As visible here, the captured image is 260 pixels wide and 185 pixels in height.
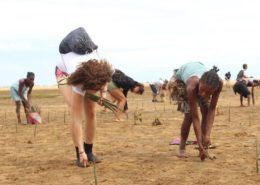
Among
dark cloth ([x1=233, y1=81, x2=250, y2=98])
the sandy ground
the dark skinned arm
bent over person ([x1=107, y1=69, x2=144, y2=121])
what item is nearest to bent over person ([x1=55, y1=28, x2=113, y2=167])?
the sandy ground

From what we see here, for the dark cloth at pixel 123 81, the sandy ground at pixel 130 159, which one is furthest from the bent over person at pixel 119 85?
the sandy ground at pixel 130 159

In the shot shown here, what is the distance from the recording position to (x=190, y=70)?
5723mm

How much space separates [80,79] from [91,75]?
5.3 inches

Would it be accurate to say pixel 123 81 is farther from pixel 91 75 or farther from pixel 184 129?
pixel 91 75

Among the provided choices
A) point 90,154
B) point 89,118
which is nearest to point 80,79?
point 89,118

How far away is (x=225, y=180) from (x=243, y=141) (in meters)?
2.67

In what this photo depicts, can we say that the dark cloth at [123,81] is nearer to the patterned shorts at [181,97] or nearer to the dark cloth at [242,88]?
the patterned shorts at [181,97]

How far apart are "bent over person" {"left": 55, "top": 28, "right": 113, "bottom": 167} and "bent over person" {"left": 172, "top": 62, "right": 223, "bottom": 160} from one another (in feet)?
3.18

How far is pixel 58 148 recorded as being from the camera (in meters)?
6.96

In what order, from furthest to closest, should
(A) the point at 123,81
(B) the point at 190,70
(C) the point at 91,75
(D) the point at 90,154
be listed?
(A) the point at 123,81 < (B) the point at 190,70 < (D) the point at 90,154 < (C) the point at 91,75

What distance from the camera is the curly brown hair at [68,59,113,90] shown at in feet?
16.9

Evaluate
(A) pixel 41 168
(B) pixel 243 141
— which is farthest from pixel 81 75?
(B) pixel 243 141

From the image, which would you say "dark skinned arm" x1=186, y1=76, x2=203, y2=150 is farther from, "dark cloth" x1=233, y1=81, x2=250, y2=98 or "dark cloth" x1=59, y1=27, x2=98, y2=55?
"dark cloth" x1=233, y1=81, x2=250, y2=98

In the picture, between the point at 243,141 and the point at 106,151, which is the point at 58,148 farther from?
the point at 243,141
